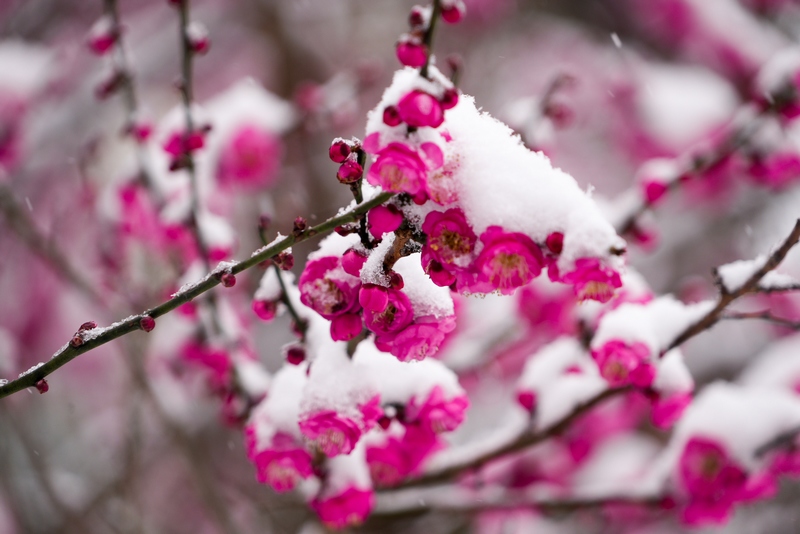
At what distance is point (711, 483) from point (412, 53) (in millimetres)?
1372

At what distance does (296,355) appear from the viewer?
1.26 metres

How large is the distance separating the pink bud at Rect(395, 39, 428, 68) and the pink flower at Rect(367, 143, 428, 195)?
15cm

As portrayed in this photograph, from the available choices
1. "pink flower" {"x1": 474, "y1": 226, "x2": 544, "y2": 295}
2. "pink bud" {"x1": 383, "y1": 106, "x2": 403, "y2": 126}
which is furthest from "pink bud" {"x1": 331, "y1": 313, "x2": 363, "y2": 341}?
"pink bud" {"x1": 383, "y1": 106, "x2": 403, "y2": 126}

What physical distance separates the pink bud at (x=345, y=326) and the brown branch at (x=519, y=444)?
2.40 feet

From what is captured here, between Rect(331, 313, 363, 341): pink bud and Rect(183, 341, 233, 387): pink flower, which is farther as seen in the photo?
Rect(183, 341, 233, 387): pink flower

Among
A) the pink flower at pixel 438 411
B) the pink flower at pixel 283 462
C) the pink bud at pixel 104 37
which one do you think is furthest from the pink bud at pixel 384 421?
the pink bud at pixel 104 37

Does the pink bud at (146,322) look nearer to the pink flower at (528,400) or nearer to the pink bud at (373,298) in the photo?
the pink bud at (373,298)

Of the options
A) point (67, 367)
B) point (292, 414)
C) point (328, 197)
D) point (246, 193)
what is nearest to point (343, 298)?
point (292, 414)

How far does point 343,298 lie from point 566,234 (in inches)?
15.0

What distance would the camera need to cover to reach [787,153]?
6.48 feet

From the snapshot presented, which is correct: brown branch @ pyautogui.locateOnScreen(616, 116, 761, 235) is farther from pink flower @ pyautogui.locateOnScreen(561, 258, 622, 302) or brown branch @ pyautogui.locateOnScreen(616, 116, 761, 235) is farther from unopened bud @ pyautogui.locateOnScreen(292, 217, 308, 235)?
unopened bud @ pyautogui.locateOnScreen(292, 217, 308, 235)

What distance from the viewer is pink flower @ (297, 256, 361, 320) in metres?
1.05

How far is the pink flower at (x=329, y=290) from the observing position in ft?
3.45

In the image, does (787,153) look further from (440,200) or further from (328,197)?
(328,197)
